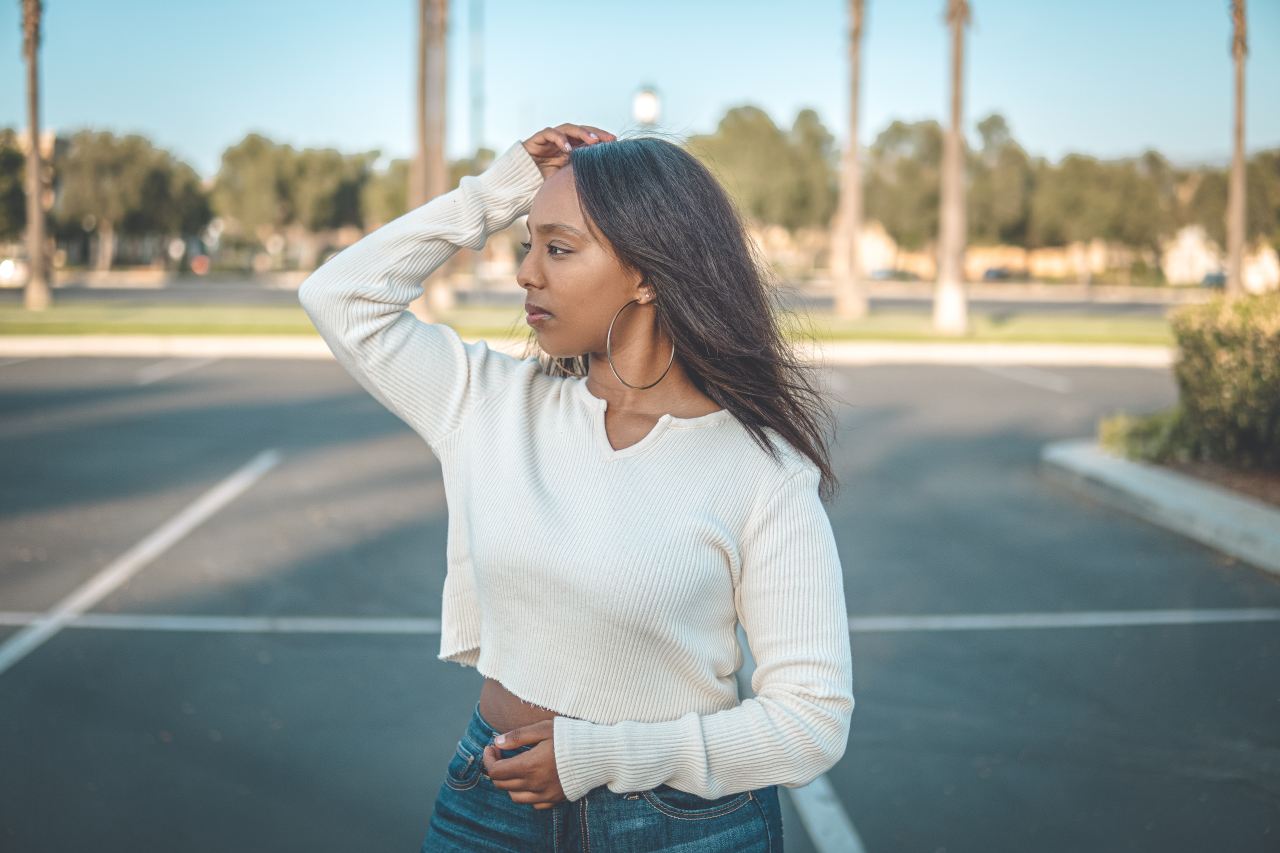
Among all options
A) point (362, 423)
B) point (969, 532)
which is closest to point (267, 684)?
point (969, 532)

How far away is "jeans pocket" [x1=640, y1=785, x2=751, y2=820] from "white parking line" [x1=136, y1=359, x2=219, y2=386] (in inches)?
603

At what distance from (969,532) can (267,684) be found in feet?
→ 16.5

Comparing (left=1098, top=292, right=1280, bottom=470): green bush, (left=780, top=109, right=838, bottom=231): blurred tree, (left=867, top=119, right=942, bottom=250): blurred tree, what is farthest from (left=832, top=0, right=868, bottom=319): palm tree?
(left=867, top=119, right=942, bottom=250): blurred tree

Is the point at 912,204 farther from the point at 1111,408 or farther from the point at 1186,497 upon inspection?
the point at 1186,497

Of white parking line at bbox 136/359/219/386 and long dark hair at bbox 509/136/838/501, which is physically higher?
long dark hair at bbox 509/136/838/501

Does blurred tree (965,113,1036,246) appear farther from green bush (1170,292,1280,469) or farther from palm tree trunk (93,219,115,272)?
green bush (1170,292,1280,469)

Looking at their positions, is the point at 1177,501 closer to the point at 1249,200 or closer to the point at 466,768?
the point at 466,768

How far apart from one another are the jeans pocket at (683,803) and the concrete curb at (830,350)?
57.1 ft

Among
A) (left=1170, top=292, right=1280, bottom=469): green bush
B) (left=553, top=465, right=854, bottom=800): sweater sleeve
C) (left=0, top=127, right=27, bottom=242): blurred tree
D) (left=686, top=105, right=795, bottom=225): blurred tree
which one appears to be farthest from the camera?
(left=686, top=105, right=795, bottom=225): blurred tree

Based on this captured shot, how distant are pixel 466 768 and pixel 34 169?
1162 inches

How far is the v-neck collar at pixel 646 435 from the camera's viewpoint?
6.73ft

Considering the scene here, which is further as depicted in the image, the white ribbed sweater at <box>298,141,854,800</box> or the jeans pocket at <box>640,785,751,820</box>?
the jeans pocket at <box>640,785,751,820</box>

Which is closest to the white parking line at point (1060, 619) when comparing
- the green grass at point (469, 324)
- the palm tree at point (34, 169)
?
the green grass at point (469, 324)

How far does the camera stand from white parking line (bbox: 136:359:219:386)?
16.6m
